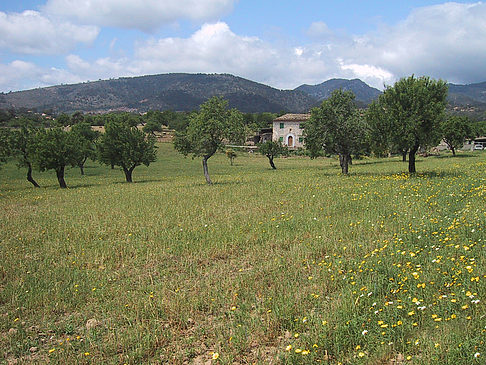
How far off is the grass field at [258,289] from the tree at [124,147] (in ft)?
94.3

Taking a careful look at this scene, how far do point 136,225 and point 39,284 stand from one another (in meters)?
5.83

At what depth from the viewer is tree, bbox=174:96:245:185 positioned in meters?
28.8

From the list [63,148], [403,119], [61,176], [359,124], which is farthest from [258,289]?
[61,176]

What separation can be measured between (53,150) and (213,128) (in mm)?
18982

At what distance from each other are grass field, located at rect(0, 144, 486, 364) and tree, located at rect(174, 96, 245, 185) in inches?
622

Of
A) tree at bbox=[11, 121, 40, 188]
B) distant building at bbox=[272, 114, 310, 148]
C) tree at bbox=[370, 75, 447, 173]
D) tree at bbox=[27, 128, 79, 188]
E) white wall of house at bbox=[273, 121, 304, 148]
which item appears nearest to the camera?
tree at bbox=[370, 75, 447, 173]

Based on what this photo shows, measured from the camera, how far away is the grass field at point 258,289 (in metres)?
5.13

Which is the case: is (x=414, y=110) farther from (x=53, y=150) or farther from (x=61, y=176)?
(x=61, y=176)

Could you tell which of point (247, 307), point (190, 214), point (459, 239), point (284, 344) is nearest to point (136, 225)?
point (190, 214)

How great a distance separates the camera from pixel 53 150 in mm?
36281

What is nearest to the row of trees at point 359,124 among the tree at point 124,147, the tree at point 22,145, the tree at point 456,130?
the tree at point 124,147

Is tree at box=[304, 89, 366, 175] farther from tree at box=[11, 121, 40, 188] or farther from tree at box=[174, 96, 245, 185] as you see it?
tree at box=[11, 121, 40, 188]

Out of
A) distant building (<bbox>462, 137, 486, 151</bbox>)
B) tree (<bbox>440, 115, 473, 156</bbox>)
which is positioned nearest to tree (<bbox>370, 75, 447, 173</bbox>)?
tree (<bbox>440, 115, 473, 156</bbox>)

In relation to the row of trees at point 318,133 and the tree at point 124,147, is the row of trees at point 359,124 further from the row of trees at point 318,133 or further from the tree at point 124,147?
the tree at point 124,147
